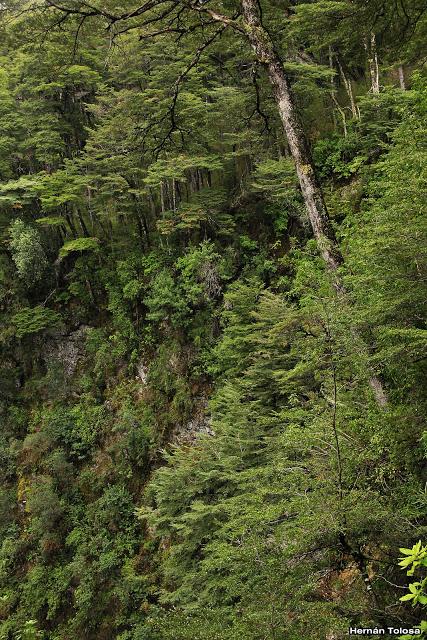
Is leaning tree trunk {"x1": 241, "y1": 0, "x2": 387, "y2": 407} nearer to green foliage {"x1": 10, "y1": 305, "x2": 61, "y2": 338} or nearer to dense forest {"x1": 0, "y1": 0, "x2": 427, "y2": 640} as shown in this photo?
dense forest {"x1": 0, "y1": 0, "x2": 427, "y2": 640}

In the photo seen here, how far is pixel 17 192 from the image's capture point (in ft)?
56.6

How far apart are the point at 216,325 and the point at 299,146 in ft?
30.1

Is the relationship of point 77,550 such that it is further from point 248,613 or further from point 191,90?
point 191,90

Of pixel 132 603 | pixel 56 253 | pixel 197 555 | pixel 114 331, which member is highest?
pixel 56 253

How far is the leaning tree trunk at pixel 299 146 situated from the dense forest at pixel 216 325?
2 centimetres

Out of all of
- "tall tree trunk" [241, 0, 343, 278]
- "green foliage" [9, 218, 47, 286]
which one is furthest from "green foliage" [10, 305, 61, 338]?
"tall tree trunk" [241, 0, 343, 278]

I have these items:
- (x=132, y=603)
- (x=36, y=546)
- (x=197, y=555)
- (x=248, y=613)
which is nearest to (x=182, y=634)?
(x=248, y=613)

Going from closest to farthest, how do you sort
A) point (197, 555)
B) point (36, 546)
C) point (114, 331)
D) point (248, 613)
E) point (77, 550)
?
point (248, 613) → point (197, 555) → point (77, 550) → point (36, 546) → point (114, 331)

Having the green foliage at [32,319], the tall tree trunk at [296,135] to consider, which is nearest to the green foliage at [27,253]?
the green foliage at [32,319]

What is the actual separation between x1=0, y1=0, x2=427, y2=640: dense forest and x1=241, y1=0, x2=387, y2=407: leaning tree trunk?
2cm

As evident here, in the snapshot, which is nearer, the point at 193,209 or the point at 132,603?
the point at 132,603

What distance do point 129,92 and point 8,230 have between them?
7286 millimetres

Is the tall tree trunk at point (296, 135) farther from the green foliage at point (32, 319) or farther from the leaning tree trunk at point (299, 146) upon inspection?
the green foliage at point (32, 319)

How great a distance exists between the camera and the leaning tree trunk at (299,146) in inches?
158
